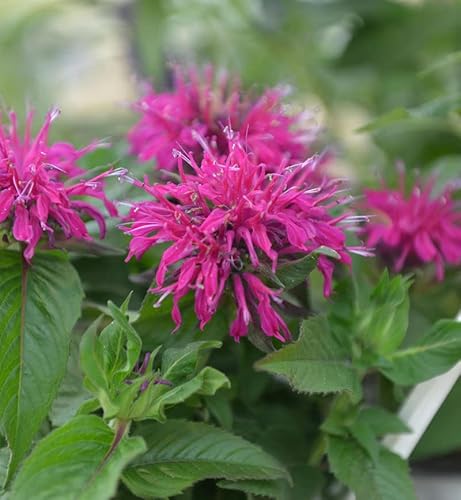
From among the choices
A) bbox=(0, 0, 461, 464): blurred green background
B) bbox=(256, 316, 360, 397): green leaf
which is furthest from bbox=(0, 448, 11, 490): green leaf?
bbox=(0, 0, 461, 464): blurred green background

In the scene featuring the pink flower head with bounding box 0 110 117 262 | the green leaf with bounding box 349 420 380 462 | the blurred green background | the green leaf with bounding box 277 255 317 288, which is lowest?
the green leaf with bounding box 349 420 380 462

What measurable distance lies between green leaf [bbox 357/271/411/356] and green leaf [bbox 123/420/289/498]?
0.09 meters

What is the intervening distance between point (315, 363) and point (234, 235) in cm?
7

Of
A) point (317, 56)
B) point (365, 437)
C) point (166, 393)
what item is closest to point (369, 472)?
point (365, 437)

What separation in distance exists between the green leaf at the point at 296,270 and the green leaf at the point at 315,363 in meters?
0.03

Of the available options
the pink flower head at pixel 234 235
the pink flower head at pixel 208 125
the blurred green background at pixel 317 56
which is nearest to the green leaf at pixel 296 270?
the pink flower head at pixel 234 235

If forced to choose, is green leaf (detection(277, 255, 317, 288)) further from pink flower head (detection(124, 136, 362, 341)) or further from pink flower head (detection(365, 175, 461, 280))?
pink flower head (detection(365, 175, 461, 280))

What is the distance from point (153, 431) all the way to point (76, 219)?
0.11 metres

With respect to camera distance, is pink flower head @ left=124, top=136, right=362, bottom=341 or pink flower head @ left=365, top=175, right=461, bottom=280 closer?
pink flower head @ left=124, top=136, right=362, bottom=341

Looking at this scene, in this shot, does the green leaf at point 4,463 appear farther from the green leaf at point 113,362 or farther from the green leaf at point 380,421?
the green leaf at point 380,421

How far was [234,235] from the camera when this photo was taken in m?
0.37

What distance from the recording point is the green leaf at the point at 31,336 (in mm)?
361

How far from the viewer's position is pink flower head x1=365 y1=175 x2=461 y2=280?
0.50 metres

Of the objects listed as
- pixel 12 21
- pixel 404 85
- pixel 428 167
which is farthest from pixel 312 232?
pixel 12 21
